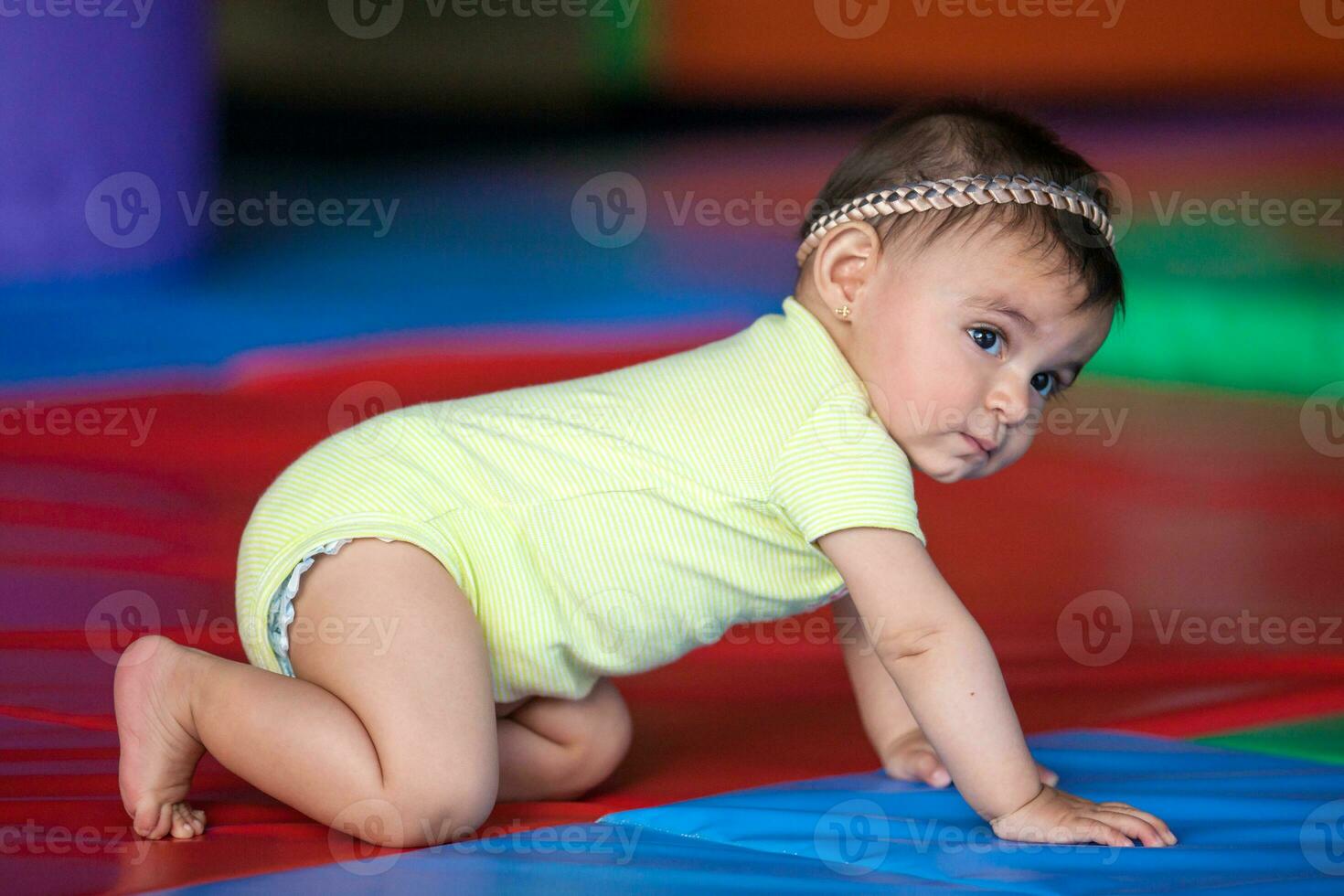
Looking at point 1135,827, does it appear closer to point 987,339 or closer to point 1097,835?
point 1097,835

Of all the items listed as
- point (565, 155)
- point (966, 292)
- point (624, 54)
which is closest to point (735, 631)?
point (966, 292)

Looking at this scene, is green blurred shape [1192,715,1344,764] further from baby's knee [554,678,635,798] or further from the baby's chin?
baby's knee [554,678,635,798]

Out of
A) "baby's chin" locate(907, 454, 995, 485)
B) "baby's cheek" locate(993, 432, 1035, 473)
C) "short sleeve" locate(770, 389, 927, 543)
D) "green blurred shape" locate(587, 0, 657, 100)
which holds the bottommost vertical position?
"short sleeve" locate(770, 389, 927, 543)

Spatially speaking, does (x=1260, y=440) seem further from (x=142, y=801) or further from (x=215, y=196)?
(x=215, y=196)

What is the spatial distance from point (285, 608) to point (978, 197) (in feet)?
2.42

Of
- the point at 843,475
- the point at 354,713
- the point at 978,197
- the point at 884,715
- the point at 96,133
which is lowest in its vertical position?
the point at 354,713

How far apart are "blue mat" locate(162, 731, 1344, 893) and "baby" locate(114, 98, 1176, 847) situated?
54mm

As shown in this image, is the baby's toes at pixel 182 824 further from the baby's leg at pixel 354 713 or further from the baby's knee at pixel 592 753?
the baby's knee at pixel 592 753

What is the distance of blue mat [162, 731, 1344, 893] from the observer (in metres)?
1.13

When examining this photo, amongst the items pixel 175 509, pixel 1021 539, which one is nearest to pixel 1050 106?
pixel 1021 539

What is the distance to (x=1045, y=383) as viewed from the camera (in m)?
1.46

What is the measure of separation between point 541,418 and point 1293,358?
1969 millimetres

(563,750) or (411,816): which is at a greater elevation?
(563,750)

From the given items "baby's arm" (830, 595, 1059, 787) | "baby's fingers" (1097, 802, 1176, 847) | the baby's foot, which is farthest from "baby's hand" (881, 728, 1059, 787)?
the baby's foot
